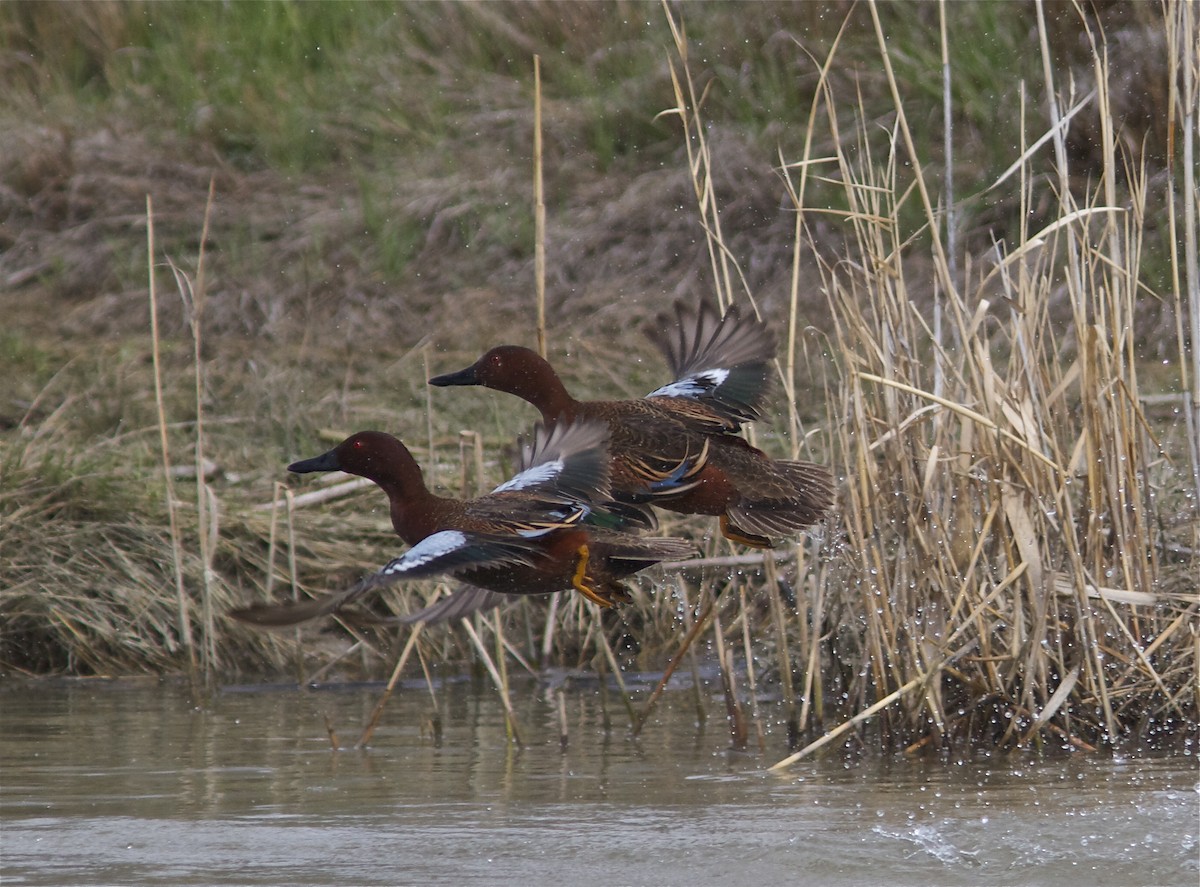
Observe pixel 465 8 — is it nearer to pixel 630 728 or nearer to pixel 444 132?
pixel 444 132

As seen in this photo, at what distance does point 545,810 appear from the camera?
5230mm

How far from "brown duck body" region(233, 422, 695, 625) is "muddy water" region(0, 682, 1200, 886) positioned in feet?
2.91

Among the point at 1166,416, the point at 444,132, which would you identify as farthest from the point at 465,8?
the point at 1166,416

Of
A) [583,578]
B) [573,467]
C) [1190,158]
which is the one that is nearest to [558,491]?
[573,467]

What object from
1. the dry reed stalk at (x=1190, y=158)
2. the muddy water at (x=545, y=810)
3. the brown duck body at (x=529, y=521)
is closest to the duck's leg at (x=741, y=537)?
the brown duck body at (x=529, y=521)

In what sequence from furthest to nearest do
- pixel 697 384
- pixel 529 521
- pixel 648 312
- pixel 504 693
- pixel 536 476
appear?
pixel 648 312 < pixel 504 693 < pixel 697 384 < pixel 536 476 < pixel 529 521

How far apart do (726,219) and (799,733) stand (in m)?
5.26

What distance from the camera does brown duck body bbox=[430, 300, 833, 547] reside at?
14.1 ft

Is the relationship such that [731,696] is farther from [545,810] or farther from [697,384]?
[697,384]

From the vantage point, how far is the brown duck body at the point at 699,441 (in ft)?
14.1

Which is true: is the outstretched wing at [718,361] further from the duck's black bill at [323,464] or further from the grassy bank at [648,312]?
the duck's black bill at [323,464]

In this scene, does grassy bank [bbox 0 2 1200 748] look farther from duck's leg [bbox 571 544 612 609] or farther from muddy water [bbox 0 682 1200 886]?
duck's leg [bbox 571 544 612 609]

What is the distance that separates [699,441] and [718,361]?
546 mm

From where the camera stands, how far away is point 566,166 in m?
11.4
